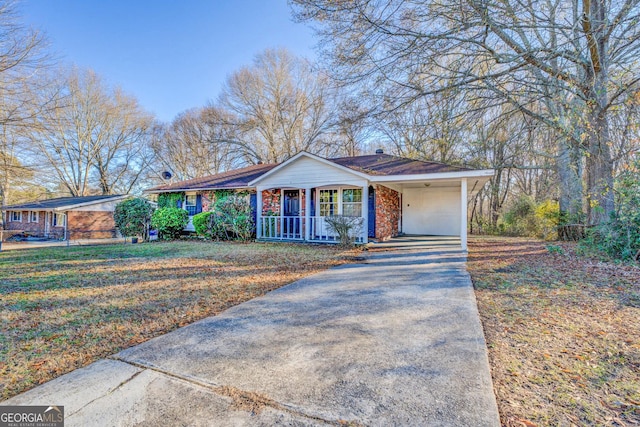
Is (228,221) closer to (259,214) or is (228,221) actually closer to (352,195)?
(259,214)

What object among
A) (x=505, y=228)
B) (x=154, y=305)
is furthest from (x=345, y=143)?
(x=154, y=305)

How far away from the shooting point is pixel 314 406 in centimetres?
204

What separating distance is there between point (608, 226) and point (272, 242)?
33.1 feet

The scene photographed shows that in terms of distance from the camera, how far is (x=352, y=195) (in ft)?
39.4

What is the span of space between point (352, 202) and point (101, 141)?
27454mm

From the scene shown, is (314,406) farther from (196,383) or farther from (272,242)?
(272,242)

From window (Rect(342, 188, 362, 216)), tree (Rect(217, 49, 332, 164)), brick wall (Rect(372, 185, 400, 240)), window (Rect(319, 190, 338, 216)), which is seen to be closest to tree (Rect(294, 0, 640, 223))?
window (Rect(342, 188, 362, 216))

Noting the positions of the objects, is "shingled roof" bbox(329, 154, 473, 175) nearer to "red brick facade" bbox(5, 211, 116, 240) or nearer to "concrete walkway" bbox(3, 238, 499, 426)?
"concrete walkway" bbox(3, 238, 499, 426)

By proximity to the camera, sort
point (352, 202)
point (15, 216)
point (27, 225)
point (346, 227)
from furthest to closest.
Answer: point (15, 216)
point (27, 225)
point (352, 202)
point (346, 227)

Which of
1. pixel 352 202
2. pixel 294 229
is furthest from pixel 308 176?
pixel 294 229

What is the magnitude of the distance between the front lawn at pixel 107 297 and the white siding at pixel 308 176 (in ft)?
11.2

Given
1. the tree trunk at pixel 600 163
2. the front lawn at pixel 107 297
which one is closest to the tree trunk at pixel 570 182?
the tree trunk at pixel 600 163

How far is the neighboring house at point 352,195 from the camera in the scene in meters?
10.7

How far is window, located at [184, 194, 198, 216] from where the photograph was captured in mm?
15125
